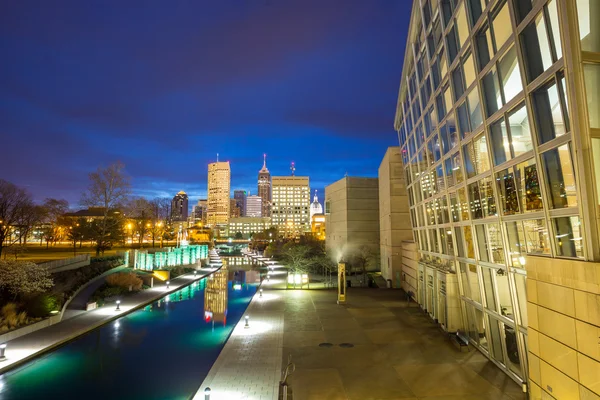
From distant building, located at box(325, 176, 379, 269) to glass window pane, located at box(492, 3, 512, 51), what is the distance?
120 feet

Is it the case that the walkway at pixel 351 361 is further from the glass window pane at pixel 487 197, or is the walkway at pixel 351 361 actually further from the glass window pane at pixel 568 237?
the glass window pane at pixel 487 197

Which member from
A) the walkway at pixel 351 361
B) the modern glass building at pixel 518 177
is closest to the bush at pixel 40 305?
the walkway at pixel 351 361

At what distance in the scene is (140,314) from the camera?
24.3 meters

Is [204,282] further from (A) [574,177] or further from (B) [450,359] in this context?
(A) [574,177]

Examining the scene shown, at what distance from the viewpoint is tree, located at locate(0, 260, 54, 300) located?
1991cm

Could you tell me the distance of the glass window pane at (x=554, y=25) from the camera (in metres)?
8.70

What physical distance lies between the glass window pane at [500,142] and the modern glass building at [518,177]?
49 mm

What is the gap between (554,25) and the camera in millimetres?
9211

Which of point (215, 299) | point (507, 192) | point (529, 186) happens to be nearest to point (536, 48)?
point (529, 186)

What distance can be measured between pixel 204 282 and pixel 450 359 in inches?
1235

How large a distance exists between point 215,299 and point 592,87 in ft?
95.8

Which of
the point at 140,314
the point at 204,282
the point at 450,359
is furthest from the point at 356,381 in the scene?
the point at 204,282

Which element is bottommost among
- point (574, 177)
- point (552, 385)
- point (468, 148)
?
point (552, 385)

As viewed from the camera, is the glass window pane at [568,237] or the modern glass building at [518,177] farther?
the glass window pane at [568,237]
